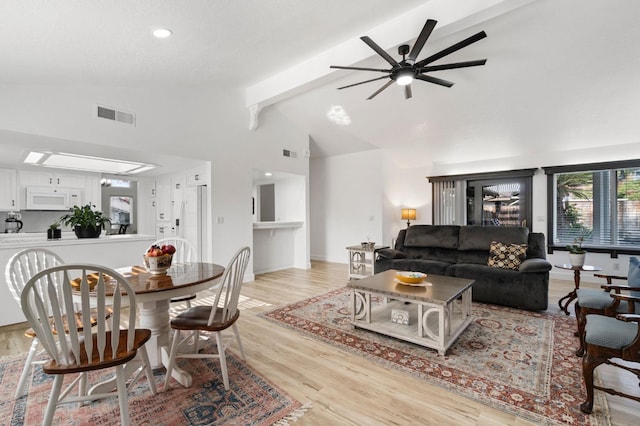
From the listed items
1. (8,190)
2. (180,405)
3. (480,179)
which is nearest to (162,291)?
(180,405)

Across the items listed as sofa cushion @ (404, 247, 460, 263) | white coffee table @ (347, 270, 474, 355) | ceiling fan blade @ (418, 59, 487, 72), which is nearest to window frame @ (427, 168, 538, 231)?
sofa cushion @ (404, 247, 460, 263)

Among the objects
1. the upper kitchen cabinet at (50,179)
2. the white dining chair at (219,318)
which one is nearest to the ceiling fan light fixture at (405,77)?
the white dining chair at (219,318)

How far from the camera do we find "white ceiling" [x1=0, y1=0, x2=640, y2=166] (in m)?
2.41

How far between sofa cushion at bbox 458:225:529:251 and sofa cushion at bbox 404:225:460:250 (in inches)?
4.6

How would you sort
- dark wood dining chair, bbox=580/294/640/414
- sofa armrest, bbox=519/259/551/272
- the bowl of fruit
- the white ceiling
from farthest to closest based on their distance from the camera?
sofa armrest, bbox=519/259/551/272 → the white ceiling → the bowl of fruit → dark wood dining chair, bbox=580/294/640/414

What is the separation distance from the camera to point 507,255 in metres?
Result: 4.03

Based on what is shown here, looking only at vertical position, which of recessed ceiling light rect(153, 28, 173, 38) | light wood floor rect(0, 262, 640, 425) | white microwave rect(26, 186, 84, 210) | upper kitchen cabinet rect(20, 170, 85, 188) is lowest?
light wood floor rect(0, 262, 640, 425)

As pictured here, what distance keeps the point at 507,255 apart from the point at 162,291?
162 inches

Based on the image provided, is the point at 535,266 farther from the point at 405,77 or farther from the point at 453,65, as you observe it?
the point at 405,77

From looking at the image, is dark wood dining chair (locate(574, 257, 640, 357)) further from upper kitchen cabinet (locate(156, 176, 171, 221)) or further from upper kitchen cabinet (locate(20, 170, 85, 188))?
upper kitchen cabinet (locate(20, 170, 85, 188))

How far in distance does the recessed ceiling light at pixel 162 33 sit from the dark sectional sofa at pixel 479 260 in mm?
3830

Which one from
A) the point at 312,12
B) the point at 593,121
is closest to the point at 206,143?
the point at 312,12

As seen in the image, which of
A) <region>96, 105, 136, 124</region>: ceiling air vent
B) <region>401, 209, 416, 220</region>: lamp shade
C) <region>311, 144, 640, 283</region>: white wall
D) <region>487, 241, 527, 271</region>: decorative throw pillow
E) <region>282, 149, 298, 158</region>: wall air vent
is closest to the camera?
<region>96, 105, 136, 124</region>: ceiling air vent

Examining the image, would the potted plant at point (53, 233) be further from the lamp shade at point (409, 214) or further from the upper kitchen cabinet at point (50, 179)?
the lamp shade at point (409, 214)
